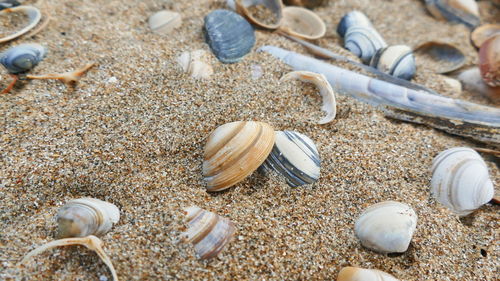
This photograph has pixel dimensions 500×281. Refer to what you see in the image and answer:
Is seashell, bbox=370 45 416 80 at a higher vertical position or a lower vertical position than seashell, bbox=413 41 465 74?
higher

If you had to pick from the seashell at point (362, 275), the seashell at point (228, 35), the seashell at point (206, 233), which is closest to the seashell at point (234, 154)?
the seashell at point (206, 233)

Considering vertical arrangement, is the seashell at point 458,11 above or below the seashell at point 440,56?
above

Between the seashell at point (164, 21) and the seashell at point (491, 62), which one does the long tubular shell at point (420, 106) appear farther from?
the seashell at point (164, 21)

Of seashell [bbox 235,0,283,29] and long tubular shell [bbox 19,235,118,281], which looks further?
seashell [bbox 235,0,283,29]

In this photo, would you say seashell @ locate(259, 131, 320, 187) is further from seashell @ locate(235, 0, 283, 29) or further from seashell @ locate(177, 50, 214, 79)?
seashell @ locate(235, 0, 283, 29)

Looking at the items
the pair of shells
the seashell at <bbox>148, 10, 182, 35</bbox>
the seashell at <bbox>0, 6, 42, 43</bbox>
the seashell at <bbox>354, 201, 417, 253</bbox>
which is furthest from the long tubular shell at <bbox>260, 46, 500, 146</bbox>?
the seashell at <bbox>0, 6, 42, 43</bbox>

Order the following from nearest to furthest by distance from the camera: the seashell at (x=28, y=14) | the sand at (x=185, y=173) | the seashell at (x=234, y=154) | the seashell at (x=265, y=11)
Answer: the sand at (x=185, y=173) → the seashell at (x=234, y=154) → the seashell at (x=28, y=14) → the seashell at (x=265, y=11)
